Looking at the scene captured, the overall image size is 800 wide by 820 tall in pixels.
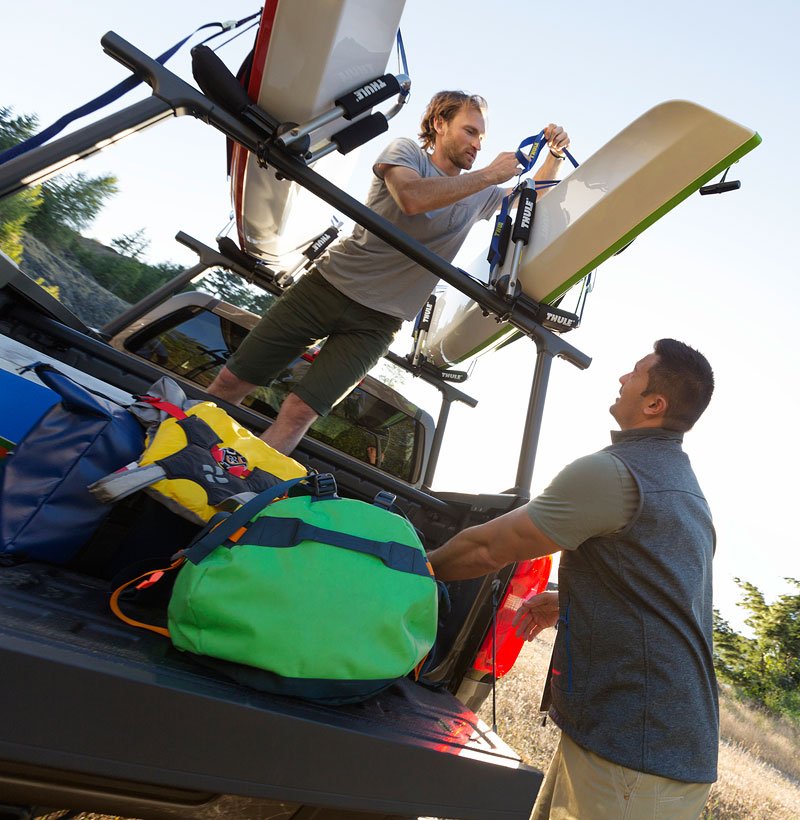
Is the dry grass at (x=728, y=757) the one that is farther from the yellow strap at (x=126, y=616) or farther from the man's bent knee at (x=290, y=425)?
the yellow strap at (x=126, y=616)

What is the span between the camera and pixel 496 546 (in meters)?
1.77

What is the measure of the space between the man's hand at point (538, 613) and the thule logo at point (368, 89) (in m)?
1.83

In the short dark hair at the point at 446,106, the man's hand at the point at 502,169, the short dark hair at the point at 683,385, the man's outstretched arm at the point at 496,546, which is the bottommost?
the man's outstretched arm at the point at 496,546

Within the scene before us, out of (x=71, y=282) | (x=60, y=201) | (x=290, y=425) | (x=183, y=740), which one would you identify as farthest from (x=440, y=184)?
(x=60, y=201)

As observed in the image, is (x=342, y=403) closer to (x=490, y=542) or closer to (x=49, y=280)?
(x=490, y=542)

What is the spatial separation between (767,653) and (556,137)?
1761 cm

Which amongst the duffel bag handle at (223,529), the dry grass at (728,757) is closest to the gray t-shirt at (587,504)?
the duffel bag handle at (223,529)

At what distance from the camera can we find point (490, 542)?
1780 mm

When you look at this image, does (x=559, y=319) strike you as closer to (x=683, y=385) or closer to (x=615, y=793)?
(x=683, y=385)

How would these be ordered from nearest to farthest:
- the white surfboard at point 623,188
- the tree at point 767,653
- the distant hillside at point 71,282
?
the white surfboard at point 623,188 → the tree at point 767,653 → the distant hillside at point 71,282

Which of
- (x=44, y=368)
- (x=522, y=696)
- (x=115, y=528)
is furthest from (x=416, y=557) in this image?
(x=522, y=696)

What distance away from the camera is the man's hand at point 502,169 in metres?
2.42

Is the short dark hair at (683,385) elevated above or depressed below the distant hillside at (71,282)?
below

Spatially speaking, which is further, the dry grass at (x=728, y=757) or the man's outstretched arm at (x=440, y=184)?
the dry grass at (x=728, y=757)
